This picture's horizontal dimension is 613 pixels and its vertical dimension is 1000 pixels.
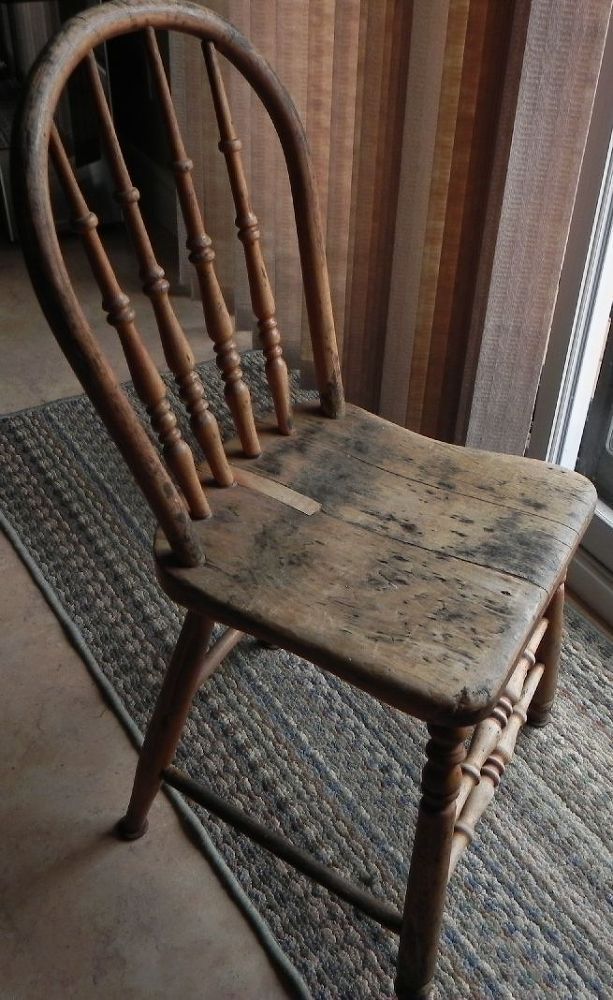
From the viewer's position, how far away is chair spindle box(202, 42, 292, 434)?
967 millimetres

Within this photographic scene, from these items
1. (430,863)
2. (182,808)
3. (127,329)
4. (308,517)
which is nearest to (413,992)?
(430,863)

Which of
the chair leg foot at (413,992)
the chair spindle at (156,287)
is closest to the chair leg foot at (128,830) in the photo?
the chair leg foot at (413,992)

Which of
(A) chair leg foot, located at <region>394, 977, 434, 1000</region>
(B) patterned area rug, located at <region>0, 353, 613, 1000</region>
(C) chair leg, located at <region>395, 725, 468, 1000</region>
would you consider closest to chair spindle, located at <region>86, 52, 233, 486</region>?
(C) chair leg, located at <region>395, 725, 468, 1000</region>

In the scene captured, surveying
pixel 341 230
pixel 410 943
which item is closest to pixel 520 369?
pixel 341 230

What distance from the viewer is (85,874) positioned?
1162 millimetres

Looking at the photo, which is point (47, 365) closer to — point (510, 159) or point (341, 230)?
point (341, 230)

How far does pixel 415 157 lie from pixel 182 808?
1.06m

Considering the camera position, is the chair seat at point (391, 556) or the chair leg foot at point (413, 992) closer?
the chair seat at point (391, 556)

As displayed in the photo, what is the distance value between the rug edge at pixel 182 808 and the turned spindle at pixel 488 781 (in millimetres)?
237

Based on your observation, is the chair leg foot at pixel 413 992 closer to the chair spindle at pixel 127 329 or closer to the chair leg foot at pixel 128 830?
the chair leg foot at pixel 128 830

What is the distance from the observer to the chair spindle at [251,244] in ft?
3.17

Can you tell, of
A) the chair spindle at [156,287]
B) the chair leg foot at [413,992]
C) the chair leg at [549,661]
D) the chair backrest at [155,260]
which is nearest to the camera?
the chair backrest at [155,260]

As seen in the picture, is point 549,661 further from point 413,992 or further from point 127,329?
point 127,329

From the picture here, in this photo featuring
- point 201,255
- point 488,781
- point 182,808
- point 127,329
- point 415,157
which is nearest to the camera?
point 127,329
